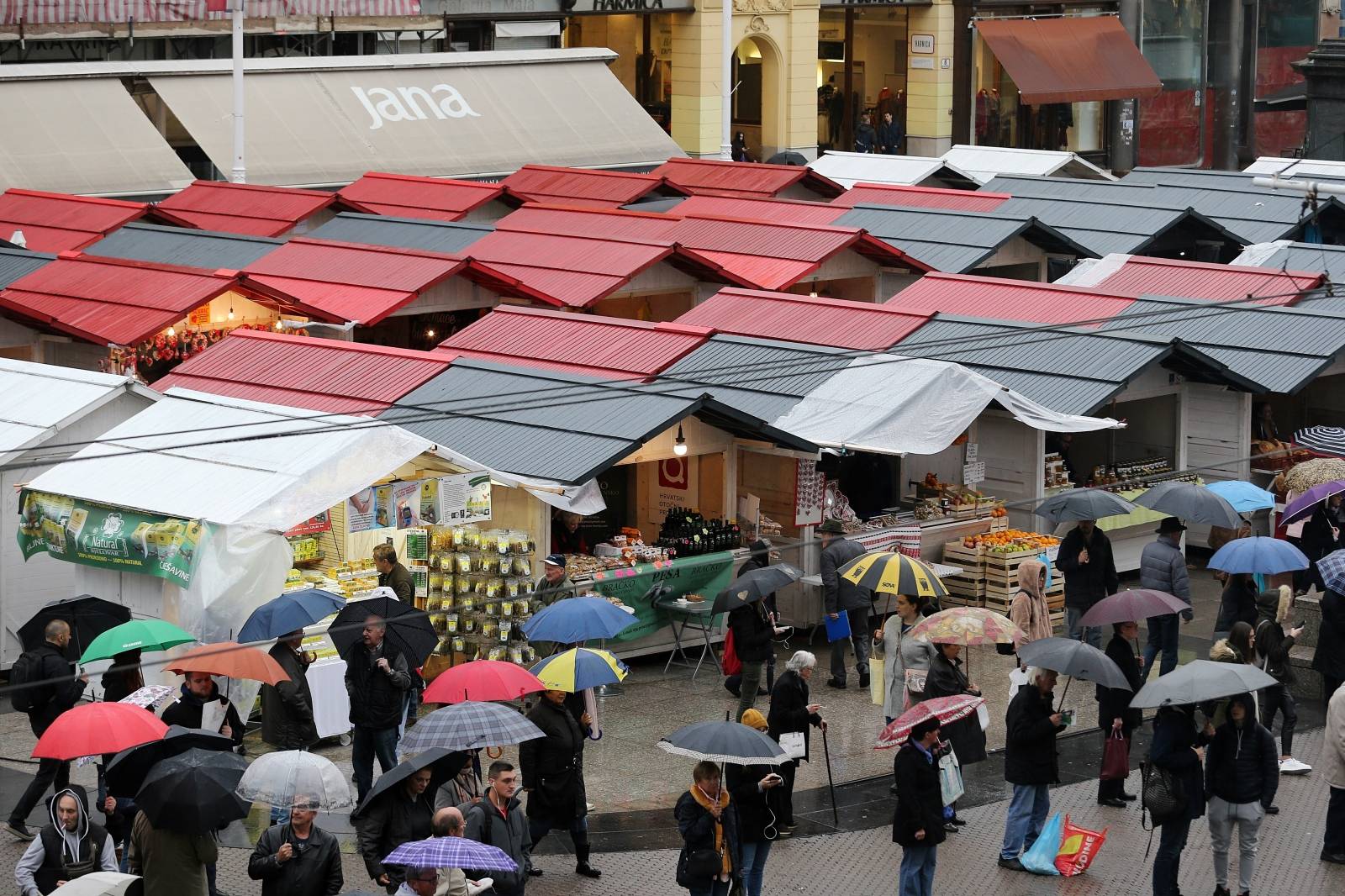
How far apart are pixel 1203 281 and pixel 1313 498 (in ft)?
21.1

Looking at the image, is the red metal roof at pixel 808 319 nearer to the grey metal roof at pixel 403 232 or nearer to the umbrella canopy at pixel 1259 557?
the grey metal roof at pixel 403 232

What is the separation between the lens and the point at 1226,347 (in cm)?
2345

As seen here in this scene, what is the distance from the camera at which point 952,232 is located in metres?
30.8

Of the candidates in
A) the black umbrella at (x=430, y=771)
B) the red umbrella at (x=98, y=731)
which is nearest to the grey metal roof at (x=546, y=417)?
the black umbrella at (x=430, y=771)

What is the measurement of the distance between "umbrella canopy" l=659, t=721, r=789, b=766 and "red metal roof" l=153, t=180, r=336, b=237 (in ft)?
68.3

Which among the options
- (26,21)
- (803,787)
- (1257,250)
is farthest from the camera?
(26,21)

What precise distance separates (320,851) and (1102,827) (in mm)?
6558

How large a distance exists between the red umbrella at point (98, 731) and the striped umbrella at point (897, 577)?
667 centimetres

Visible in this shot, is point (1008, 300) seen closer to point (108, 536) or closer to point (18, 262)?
point (108, 536)

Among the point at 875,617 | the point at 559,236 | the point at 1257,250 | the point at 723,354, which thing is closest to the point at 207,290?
the point at 559,236

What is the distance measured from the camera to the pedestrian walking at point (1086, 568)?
19.3 meters

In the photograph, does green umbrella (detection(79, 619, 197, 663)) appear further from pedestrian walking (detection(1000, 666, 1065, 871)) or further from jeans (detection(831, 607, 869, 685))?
jeans (detection(831, 607, 869, 685))

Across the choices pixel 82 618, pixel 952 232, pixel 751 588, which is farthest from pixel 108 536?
pixel 952 232

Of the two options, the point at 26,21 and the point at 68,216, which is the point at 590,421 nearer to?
the point at 68,216
